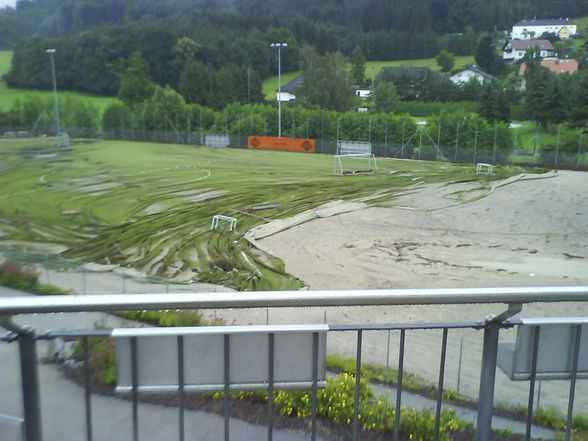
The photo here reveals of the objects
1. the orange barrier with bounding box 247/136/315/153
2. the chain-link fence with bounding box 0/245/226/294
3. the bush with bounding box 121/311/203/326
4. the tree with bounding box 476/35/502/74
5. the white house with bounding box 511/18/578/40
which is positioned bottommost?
the chain-link fence with bounding box 0/245/226/294

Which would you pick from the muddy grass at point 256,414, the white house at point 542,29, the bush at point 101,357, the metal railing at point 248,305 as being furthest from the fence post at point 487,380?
the white house at point 542,29

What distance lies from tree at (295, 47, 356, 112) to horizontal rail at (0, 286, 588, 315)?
2425 centimetres

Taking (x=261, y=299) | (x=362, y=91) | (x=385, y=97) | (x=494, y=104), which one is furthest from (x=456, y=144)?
(x=261, y=299)

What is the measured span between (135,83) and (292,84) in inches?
279

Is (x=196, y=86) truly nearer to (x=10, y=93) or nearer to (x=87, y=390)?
(x=10, y=93)

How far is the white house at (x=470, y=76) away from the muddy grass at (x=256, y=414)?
723 inches

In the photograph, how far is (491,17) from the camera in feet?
65.9

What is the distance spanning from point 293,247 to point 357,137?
484 inches

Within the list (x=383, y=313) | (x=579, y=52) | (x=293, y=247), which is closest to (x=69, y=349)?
(x=383, y=313)

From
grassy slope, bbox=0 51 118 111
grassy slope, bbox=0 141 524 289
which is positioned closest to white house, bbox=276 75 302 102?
grassy slope, bbox=0 141 524 289

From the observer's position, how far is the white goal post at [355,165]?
1551 centimetres

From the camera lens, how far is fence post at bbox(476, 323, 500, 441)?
1142 millimetres

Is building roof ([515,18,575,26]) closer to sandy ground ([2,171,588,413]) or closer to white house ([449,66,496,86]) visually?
white house ([449,66,496,86])

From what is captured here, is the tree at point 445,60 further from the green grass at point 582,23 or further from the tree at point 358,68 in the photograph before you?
the green grass at point 582,23
